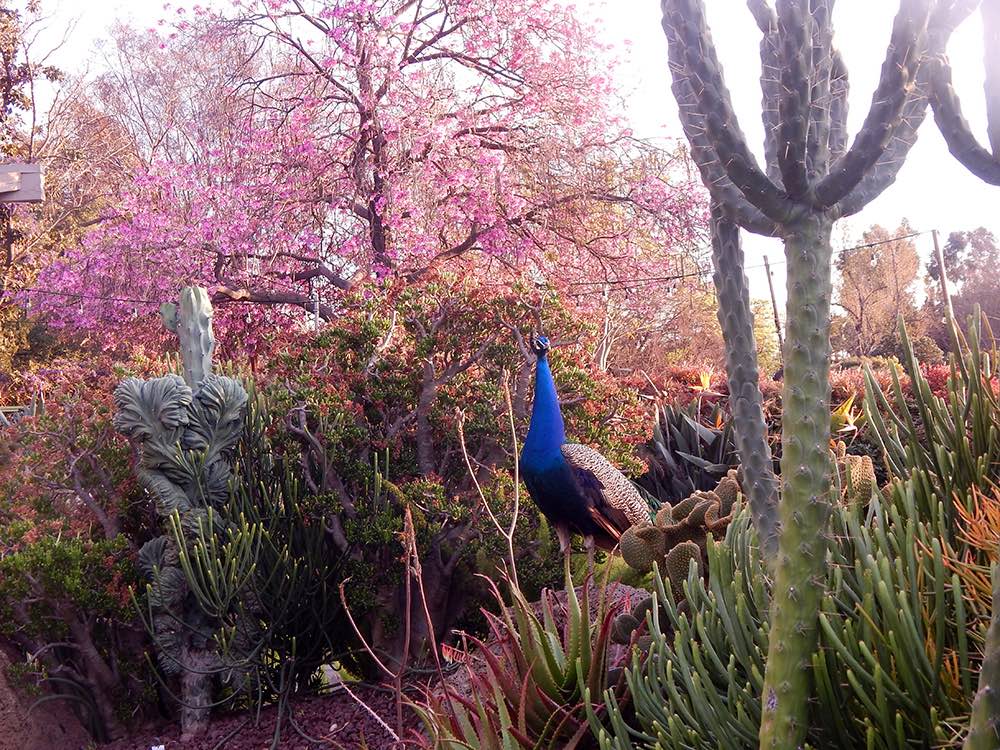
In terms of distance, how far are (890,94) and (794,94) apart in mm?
167

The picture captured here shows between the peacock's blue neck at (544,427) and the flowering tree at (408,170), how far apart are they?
738 centimetres

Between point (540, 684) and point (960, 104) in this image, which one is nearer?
point (960, 104)

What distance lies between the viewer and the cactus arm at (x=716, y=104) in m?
1.76

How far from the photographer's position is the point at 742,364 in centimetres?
255

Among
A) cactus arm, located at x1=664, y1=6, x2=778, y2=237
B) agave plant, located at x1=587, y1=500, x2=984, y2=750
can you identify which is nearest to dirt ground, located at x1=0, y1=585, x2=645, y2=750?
agave plant, located at x1=587, y1=500, x2=984, y2=750

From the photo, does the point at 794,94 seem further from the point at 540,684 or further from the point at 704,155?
the point at 540,684

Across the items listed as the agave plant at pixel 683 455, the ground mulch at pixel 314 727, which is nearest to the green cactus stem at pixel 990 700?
the ground mulch at pixel 314 727

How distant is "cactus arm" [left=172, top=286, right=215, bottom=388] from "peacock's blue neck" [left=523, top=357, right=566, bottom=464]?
217cm

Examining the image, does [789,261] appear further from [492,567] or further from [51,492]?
[51,492]

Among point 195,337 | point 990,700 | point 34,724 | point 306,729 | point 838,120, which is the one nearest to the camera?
point 990,700

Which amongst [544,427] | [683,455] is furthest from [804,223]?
[683,455]

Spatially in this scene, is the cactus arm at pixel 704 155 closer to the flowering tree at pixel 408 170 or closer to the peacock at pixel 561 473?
the peacock at pixel 561 473

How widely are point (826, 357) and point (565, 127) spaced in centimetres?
1216

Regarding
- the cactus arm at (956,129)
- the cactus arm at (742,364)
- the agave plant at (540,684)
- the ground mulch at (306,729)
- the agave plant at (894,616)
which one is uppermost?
the cactus arm at (956,129)
